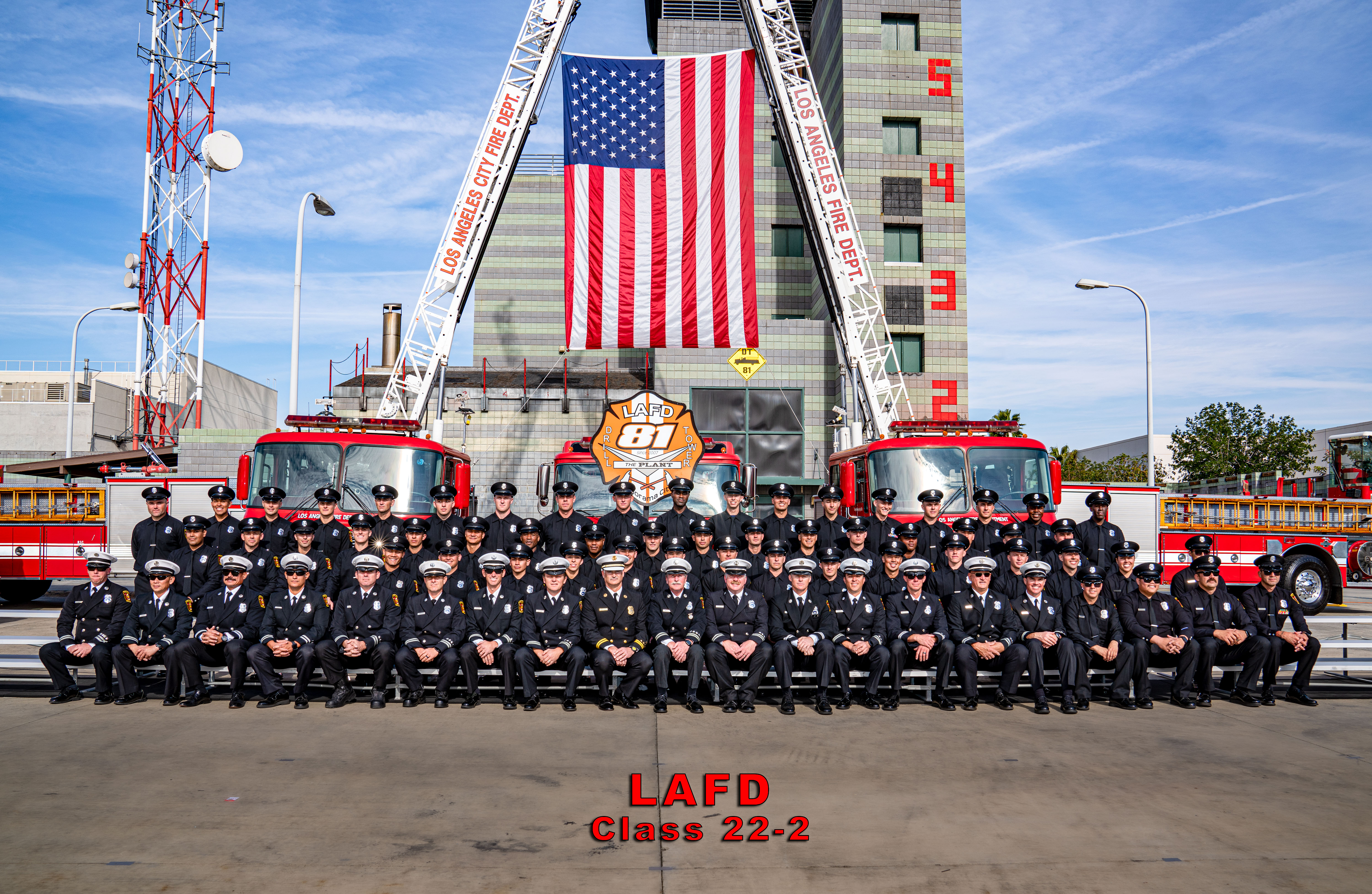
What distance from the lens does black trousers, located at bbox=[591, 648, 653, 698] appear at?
8344mm

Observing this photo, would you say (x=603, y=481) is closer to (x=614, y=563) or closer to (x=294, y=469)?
(x=614, y=563)

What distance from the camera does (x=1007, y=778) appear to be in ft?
20.0

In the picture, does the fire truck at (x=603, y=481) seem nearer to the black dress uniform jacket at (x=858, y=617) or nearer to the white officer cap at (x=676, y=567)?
the white officer cap at (x=676, y=567)

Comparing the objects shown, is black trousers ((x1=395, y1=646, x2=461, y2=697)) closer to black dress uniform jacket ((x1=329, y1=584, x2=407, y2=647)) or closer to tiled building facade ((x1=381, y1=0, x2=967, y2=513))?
black dress uniform jacket ((x1=329, y1=584, x2=407, y2=647))

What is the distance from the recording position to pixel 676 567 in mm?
8953

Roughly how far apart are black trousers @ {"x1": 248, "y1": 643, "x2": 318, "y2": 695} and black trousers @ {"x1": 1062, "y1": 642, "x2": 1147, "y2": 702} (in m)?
6.97

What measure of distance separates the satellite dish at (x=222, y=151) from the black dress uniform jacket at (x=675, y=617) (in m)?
28.7

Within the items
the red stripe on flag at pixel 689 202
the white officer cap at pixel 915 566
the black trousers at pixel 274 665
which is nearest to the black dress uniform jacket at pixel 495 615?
the black trousers at pixel 274 665

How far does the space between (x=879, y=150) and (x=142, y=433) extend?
30.6 m

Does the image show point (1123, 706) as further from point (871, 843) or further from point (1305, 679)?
point (871, 843)

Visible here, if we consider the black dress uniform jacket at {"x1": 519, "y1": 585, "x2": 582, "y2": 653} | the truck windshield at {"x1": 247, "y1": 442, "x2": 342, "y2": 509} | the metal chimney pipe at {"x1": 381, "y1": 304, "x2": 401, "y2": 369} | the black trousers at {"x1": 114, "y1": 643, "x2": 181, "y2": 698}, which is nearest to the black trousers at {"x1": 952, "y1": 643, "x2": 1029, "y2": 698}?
the black dress uniform jacket at {"x1": 519, "y1": 585, "x2": 582, "y2": 653}

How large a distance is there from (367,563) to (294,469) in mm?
3470

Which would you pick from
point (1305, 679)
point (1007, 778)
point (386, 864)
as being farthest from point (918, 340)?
point (386, 864)

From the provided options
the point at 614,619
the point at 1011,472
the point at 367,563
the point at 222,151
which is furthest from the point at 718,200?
the point at 222,151
